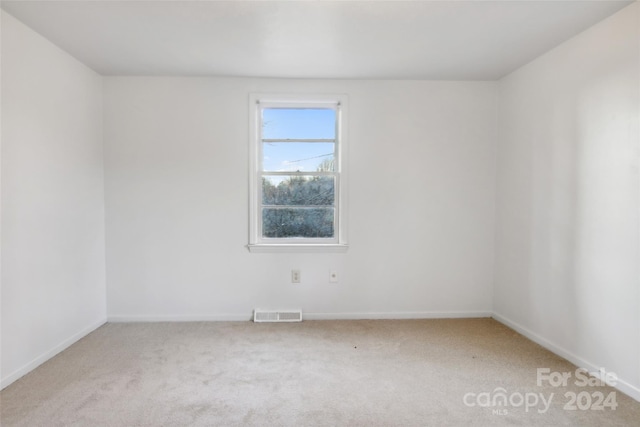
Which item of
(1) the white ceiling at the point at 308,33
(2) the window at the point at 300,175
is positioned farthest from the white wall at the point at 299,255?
(1) the white ceiling at the point at 308,33

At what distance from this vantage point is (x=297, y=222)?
3.55 m

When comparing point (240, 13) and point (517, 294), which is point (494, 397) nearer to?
point (517, 294)

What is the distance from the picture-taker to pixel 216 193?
11.2ft

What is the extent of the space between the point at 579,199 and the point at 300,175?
229 centimetres

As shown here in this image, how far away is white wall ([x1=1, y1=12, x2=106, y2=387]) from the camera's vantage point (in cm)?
225

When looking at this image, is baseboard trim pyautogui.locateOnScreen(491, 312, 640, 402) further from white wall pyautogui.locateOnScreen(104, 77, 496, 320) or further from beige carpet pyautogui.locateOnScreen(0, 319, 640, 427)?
white wall pyautogui.locateOnScreen(104, 77, 496, 320)

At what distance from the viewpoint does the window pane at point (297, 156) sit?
3.52 meters

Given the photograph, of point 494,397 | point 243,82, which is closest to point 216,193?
point 243,82

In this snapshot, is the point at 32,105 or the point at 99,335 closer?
the point at 32,105

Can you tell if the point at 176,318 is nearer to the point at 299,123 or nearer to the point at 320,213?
the point at 320,213

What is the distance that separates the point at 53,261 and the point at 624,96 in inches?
159

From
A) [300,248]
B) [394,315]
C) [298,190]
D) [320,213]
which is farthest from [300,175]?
[394,315]

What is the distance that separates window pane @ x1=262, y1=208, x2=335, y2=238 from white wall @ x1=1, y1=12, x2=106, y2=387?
157 centimetres

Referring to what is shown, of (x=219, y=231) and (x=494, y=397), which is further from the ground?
(x=219, y=231)
